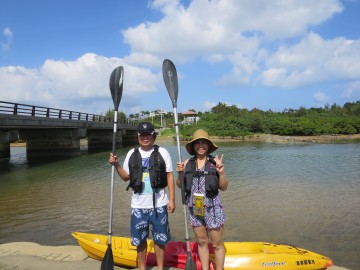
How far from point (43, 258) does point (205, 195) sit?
3187 mm

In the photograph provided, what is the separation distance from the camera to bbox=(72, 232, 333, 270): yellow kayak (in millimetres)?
4973

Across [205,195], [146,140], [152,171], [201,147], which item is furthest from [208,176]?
[146,140]

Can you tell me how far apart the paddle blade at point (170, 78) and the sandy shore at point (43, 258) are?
314cm

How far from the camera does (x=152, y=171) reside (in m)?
4.35

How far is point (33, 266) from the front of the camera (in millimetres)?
5051

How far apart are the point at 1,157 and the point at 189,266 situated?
33.0 meters

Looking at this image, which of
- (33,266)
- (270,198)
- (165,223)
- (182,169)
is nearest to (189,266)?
(165,223)

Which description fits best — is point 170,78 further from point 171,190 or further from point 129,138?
point 129,138

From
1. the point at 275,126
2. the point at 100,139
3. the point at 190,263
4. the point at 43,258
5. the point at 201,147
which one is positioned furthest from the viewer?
the point at 275,126

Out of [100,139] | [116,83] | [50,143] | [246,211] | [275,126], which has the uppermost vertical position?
[275,126]

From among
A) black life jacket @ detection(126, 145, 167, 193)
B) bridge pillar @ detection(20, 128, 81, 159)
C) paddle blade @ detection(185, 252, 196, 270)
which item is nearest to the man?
black life jacket @ detection(126, 145, 167, 193)

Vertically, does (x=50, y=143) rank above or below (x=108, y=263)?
above

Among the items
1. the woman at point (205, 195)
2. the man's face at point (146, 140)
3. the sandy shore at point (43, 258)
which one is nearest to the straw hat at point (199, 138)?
the woman at point (205, 195)

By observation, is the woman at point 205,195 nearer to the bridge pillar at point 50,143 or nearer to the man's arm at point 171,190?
the man's arm at point 171,190
